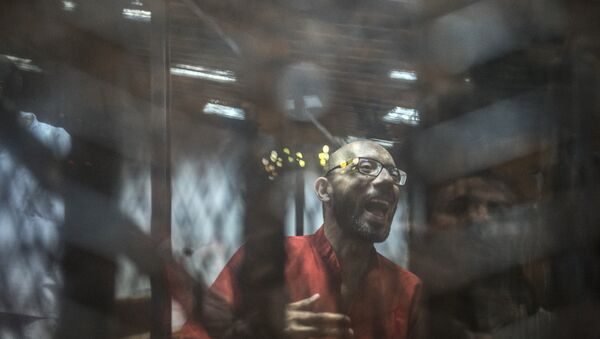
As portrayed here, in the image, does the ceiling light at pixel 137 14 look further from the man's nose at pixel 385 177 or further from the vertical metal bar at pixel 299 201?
the man's nose at pixel 385 177

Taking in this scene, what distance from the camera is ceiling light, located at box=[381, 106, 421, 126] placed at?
59.3 inches

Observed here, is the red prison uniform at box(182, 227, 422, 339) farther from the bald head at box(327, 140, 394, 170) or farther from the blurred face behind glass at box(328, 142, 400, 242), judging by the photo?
the bald head at box(327, 140, 394, 170)

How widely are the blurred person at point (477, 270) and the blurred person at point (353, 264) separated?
0.06 metres

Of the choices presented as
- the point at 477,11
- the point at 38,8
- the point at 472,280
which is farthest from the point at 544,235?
the point at 38,8

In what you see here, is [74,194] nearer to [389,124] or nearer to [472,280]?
[389,124]

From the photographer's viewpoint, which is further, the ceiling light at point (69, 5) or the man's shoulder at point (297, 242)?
the ceiling light at point (69, 5)

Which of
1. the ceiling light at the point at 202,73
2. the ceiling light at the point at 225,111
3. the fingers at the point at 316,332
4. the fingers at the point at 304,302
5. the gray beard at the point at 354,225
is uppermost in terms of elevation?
the ceiling light at the point at 202,73

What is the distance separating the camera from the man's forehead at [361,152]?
4.93 feet

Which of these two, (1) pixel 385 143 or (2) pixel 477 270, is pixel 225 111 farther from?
(2) pixel 477 270

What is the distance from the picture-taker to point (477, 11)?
4.96 ft

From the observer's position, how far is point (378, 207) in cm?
150

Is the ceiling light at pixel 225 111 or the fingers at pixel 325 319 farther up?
the ceiling light at pixel 225 111

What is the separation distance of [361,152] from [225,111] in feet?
1.24

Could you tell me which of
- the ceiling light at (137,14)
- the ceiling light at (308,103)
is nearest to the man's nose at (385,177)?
→ the ceiling light at (308,103)
